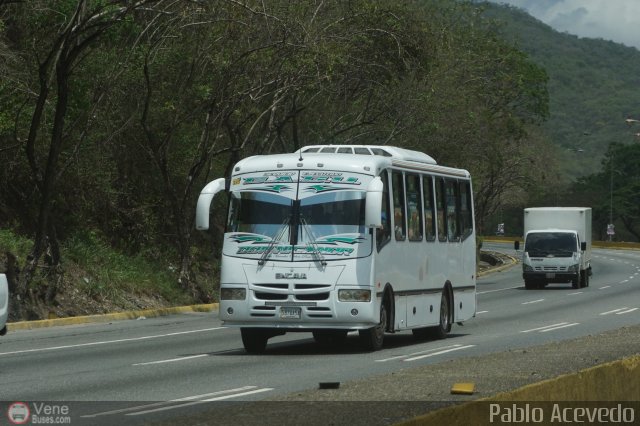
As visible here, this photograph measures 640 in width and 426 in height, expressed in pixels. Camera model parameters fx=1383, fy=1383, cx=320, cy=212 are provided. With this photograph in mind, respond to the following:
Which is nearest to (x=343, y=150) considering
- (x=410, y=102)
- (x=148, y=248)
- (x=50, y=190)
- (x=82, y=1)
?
(x=82, y=1)

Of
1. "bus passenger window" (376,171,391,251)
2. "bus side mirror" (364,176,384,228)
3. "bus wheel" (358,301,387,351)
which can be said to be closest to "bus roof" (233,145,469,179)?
"bus passenger window" (376,171,391,251)

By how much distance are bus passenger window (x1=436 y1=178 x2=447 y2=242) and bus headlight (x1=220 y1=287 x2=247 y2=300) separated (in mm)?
4743

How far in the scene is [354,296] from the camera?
20203 millimetres

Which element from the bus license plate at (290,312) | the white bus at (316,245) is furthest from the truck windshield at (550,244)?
the bus license plate at (290,312)

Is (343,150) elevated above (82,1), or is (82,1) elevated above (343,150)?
(82,1)

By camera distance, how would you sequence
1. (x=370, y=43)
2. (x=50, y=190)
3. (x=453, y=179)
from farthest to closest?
(x=370, y=43)
(x=50, y=190)
(x=453, y=179)

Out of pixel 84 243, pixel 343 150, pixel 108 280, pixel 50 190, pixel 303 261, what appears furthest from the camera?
pixel 84 243

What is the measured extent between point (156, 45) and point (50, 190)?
18.2 ft

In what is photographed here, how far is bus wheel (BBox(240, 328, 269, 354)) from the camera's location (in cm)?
2114

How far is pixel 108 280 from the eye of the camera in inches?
1304

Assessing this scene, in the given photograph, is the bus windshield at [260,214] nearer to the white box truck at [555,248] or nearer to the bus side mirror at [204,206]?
the bus side mirror at [204,206]

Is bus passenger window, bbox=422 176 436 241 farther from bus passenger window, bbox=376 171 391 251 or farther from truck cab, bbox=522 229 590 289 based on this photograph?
truck cab, bbox=522 229 590 289

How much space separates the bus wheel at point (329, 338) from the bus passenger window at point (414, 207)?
2.01 meters

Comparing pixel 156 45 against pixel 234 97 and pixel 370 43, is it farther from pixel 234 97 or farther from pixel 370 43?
pixel 370 43
